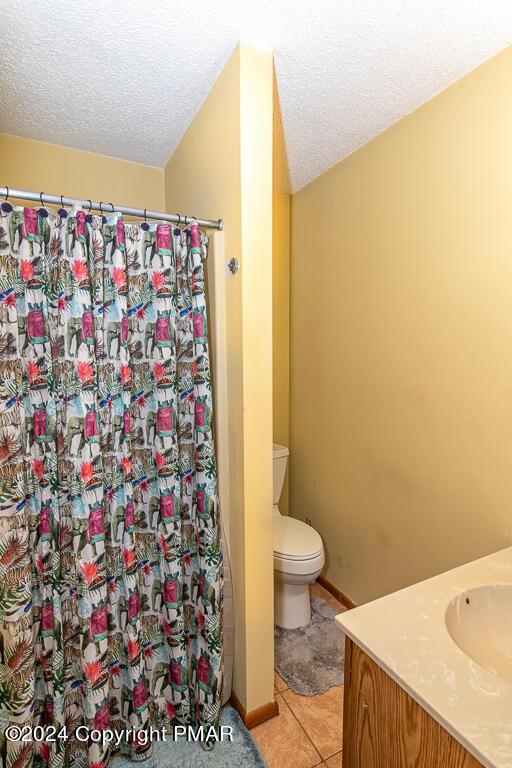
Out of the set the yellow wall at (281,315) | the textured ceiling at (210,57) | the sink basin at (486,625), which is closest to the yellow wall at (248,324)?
the textured ceiling at (210,57)

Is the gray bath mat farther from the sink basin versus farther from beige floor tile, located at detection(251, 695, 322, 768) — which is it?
the sink basin

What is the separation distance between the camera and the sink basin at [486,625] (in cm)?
108

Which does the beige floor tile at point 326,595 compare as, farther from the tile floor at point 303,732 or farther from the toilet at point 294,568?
the tile floor at point 303,732

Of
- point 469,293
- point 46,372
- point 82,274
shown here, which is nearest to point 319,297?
point 469,293

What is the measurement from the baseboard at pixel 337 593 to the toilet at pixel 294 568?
256 millimetres

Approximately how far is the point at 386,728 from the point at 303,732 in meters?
0.87

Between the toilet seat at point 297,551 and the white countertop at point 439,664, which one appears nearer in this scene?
the white countertop at point 439,664

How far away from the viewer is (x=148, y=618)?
146cm

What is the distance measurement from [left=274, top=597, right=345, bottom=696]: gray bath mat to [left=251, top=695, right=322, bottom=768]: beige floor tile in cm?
16

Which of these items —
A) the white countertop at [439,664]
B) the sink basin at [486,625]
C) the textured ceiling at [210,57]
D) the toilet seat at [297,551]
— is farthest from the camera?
the toilet seat at [297,551]

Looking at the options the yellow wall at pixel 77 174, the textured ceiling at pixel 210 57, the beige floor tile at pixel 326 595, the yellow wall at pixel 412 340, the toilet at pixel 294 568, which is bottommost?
the beige floor tile at pixel 326 595

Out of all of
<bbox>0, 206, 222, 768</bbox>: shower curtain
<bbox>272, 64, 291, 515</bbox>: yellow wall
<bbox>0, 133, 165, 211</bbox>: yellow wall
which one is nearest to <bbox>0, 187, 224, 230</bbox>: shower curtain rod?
<bbox>0, 206, 222, 768</bbox>: shower curtain

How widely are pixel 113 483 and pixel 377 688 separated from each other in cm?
97

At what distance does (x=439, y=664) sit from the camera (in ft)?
2.86
